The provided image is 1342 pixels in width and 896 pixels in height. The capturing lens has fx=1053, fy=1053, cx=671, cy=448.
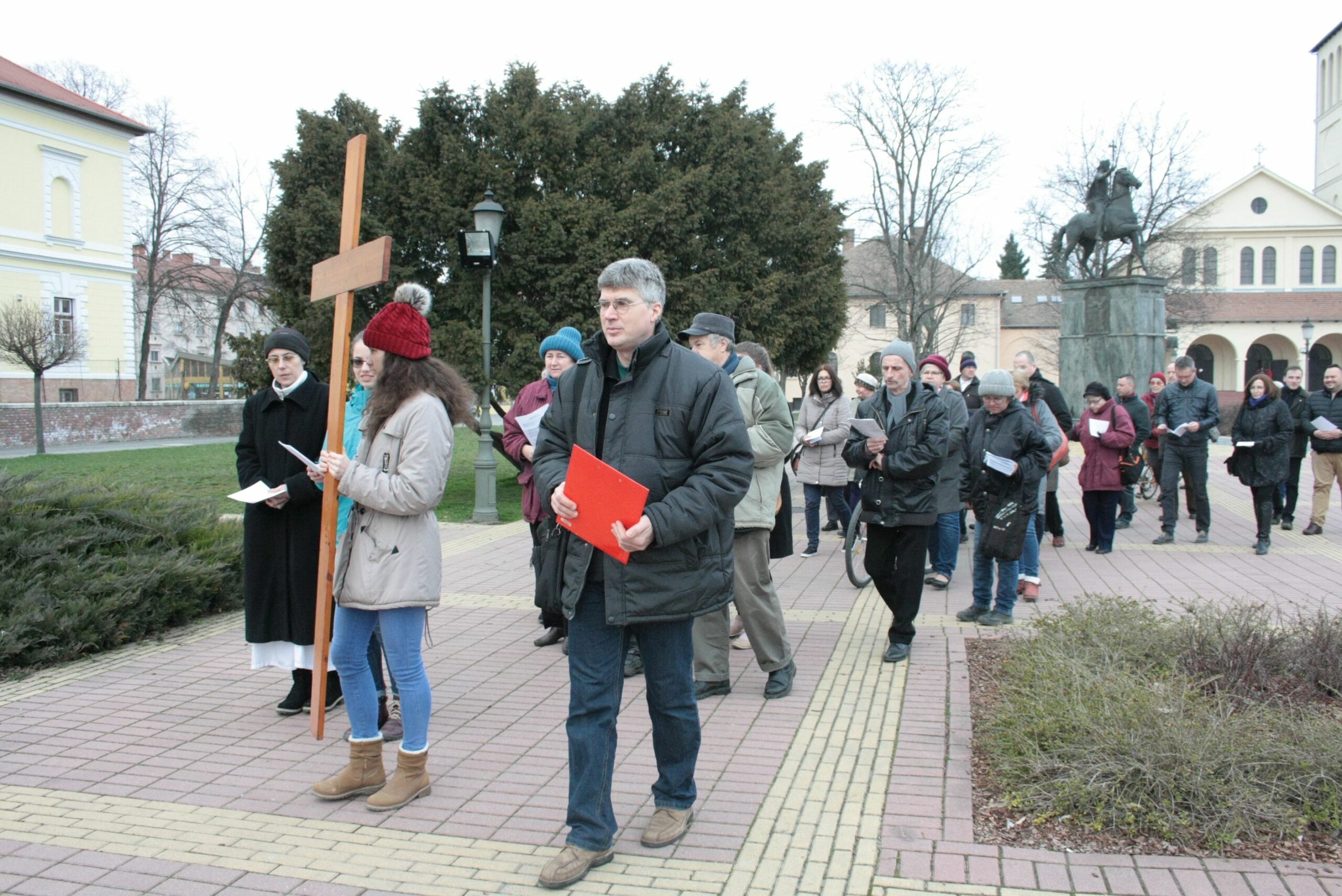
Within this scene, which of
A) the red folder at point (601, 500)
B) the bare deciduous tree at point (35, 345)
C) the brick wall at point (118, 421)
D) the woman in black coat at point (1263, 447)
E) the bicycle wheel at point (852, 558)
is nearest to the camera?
the red folder at point (601, 500)

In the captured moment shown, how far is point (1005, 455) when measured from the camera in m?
7.01

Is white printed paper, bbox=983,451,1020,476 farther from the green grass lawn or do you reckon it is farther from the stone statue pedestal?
the stone statue pedestal

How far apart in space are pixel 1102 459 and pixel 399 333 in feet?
25.6

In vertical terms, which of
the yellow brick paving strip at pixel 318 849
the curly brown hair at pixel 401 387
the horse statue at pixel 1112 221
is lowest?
the yellow brick paving strip at pixel 318 849

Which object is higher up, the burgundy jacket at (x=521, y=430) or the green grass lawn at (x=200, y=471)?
the burgundy jacket at (x=521, y=430)

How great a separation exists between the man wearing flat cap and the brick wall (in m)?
30.5

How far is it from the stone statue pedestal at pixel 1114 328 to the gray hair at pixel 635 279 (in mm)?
15735

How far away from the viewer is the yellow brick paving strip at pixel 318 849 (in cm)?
338

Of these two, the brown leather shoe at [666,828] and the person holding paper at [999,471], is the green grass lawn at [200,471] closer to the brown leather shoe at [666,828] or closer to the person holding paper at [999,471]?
the person holding paper at [999,471]

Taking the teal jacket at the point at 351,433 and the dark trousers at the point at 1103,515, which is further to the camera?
the dark trousers at the point at 1103,515

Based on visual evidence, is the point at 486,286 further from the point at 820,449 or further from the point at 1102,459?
the point at 1102,459

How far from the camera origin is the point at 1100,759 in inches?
152

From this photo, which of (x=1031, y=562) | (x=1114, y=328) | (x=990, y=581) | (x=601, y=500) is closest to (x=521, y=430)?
(x=990, y=581)

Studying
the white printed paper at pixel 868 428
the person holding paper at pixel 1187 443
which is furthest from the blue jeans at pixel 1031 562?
the person holding paper at pixel 1187 443
